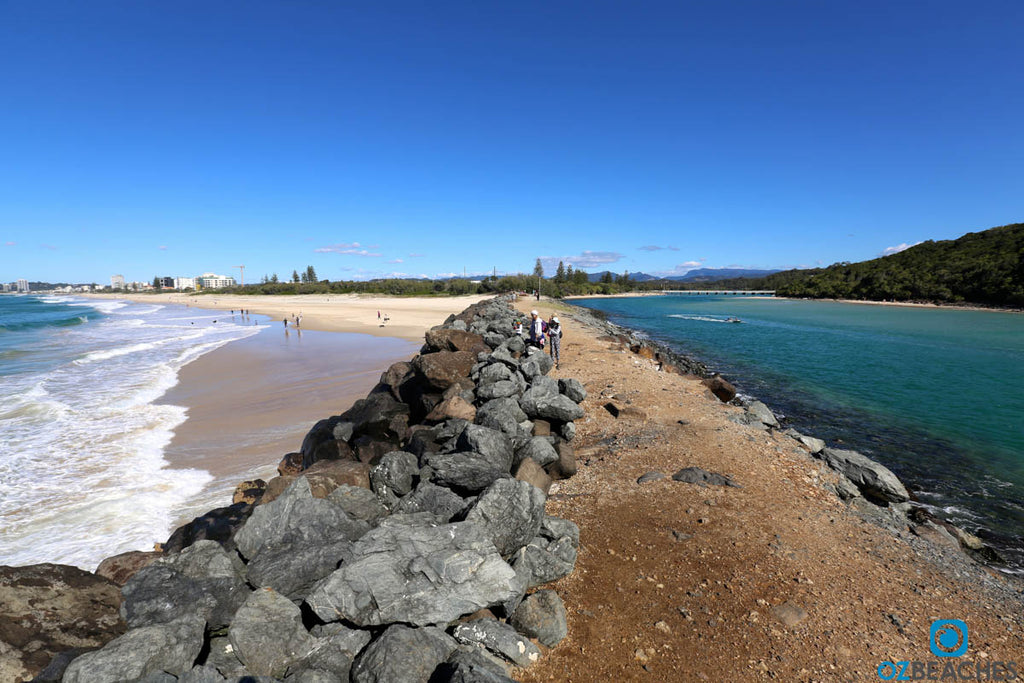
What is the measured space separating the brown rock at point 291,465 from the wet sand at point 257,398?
73 centimetres

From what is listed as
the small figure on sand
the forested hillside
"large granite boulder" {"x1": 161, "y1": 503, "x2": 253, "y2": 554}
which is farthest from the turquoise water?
the forested hillside

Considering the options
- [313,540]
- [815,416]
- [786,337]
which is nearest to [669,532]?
[313,540]

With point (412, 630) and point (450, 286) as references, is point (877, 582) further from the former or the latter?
point (450, 286)

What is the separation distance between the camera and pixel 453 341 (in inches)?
517

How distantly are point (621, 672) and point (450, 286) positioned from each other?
375 ft

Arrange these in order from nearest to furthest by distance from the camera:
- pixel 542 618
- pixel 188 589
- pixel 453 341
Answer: pixel 188 589
pixel 542 618
pixel 453 341

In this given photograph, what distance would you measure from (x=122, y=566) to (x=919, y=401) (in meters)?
25.7

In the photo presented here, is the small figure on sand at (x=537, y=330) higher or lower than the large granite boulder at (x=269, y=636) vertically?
higher

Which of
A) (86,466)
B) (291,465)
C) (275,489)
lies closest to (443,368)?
(291,465)

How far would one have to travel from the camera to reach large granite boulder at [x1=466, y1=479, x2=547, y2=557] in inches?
216

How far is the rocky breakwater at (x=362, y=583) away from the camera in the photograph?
3.89 m

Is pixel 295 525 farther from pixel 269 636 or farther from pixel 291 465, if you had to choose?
pixel 291 465

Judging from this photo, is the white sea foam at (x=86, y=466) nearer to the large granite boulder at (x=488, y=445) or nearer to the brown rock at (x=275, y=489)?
the brown rock at (x=275, y=489)

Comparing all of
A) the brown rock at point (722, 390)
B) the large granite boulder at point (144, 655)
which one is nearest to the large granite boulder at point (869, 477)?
the brown rock at point (722, 390)
